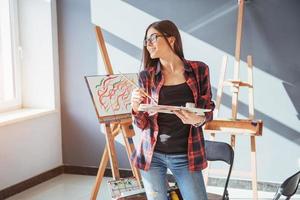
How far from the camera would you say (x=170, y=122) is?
1921mm

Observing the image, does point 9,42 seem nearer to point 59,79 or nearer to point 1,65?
point 1,65

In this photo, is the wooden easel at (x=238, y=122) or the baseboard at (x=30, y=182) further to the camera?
the baseboard at (x=30, y=182)

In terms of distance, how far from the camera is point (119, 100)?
311cm

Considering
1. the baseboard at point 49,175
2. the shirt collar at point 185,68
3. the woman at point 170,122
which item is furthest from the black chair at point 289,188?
the baseboard at point 49,175

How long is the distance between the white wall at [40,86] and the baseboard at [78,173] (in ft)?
0.18

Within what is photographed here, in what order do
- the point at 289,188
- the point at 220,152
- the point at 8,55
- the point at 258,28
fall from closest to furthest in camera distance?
the point at 289,188, the point at 220,152, the point at 258,28, the point at 8,55

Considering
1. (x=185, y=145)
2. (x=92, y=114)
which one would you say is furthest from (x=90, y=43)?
(x=185, y=145)

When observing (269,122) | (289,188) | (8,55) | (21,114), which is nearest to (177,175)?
(289,188)

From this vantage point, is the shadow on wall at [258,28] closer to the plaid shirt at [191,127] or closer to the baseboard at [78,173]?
the baseboard at [78,173]

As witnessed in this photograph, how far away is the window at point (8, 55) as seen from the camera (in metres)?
3.95

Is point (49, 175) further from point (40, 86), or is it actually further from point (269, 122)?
point (269, 122)

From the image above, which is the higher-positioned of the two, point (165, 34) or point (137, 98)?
point (165, 34)

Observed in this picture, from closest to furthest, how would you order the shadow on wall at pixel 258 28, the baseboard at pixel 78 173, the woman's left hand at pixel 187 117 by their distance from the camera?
the woman's left hand at pixel 187 117, the shadow on wall at pixel 258 28, the baseboard at pixel 78 173

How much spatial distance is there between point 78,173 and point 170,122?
8.60 feet
